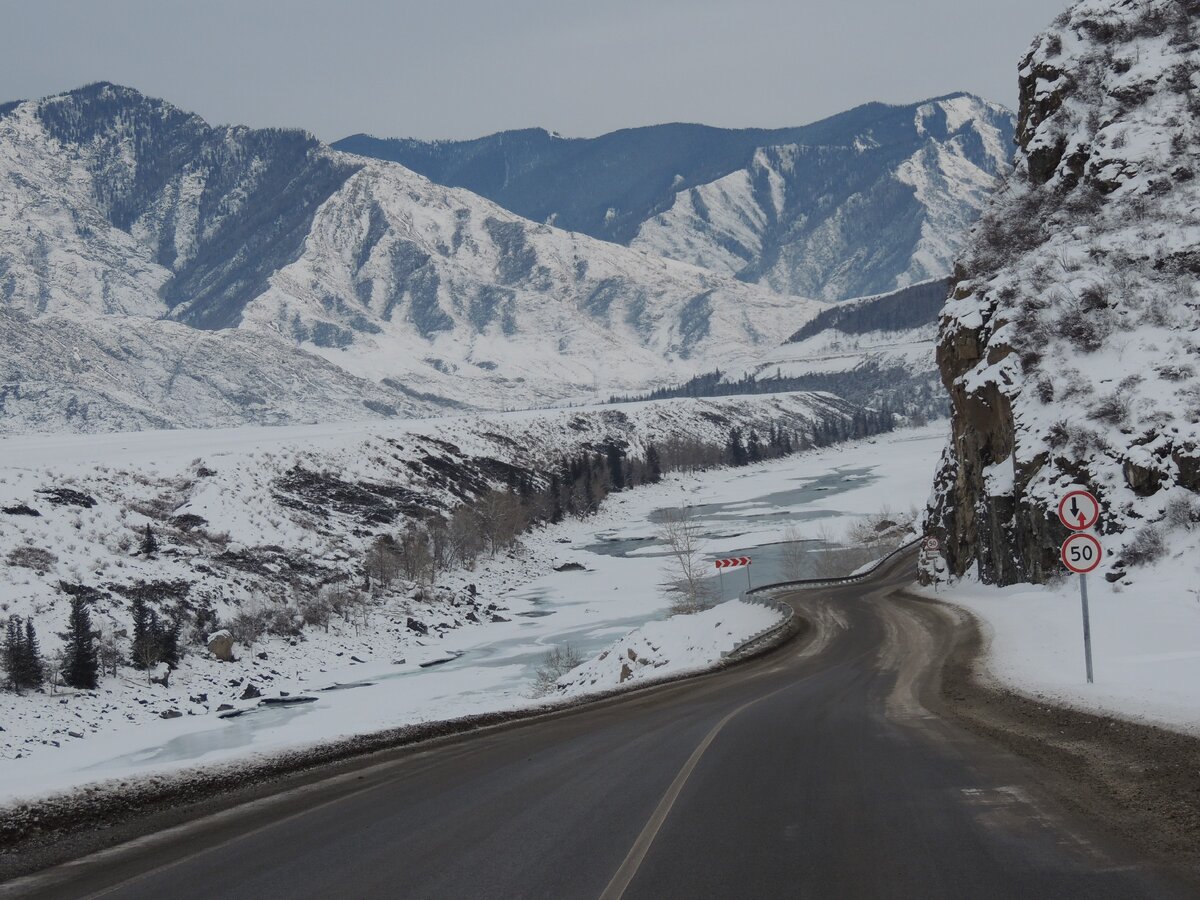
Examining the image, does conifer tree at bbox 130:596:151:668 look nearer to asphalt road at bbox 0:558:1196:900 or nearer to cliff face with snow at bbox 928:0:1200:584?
cliff face with snow at bbox 928:0:1200:584

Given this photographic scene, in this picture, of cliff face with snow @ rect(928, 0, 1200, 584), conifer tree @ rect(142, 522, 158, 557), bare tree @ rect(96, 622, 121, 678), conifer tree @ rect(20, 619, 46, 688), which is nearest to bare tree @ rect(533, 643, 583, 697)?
cliff face with snow @ rect(928, 0, 1200, 584)

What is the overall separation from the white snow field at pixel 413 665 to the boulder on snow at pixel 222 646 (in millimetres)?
1036

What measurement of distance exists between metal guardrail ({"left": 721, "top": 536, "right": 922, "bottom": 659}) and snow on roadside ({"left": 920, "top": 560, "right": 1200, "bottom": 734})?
725 centimetres

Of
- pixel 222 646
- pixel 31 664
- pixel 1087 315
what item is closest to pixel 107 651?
pixel 31 664

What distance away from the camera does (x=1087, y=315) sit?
36.5 meters

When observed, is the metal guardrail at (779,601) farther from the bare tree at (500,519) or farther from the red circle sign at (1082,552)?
the bare tree at (500,519)

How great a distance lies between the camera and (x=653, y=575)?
290 feet

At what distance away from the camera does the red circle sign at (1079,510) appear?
15.7 m

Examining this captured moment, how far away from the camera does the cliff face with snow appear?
103 ft

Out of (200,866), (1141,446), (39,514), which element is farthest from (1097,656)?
(39,514)

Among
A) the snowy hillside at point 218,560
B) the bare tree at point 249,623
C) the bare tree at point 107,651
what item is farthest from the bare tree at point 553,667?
the bare tree at point 107,651

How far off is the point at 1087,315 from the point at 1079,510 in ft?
77.6

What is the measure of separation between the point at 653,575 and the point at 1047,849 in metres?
81.2

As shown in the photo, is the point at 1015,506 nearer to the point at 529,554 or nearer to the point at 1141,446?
the point at 1141,446
